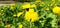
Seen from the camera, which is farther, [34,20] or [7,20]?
[7,20]

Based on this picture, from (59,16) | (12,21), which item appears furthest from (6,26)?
(59,16)

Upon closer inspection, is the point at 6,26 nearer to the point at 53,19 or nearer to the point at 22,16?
the point at 22,16

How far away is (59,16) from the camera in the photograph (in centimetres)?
76

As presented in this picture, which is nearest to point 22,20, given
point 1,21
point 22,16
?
point 22,16

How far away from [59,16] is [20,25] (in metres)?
0.20

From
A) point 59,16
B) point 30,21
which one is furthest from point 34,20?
point 59,16

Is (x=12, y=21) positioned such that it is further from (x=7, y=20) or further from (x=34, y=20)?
(x=34, y=20)

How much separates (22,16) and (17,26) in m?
0.06

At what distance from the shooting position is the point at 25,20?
0.79m

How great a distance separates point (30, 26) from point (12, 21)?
0.42ft

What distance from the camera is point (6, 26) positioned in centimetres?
82

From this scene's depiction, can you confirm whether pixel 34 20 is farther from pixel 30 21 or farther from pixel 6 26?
pixel 6 26

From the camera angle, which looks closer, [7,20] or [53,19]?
[53,19]

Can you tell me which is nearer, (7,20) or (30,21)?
(30,21)
